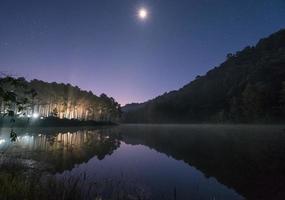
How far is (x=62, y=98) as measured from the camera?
507 ft

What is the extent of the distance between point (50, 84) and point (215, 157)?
128170 mm

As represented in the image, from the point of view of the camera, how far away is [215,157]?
3753 cm

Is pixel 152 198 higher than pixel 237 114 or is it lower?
lower

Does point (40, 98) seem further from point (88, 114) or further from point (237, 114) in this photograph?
point (237, 114)

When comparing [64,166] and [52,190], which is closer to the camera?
[52,190]

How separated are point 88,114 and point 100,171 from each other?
174464 mm

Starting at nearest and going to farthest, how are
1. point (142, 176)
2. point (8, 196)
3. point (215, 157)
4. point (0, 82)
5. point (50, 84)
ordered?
1. point (0, 82)
2. point (8, 196)
3. point (142, 176)
4. point (215, 157)
5. point (50, 84)

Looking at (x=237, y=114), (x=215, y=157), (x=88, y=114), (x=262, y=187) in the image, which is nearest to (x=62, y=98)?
(x=88, y=114)

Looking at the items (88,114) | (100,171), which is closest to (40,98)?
(88,114)

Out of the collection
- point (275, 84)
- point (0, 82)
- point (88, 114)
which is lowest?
point (0, 82)

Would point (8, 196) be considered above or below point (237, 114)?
below

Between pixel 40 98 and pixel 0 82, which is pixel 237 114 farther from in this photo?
pixel 0 82

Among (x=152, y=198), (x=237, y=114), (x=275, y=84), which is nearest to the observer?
(x=152, y=198)

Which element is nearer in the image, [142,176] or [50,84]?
[142,176]
